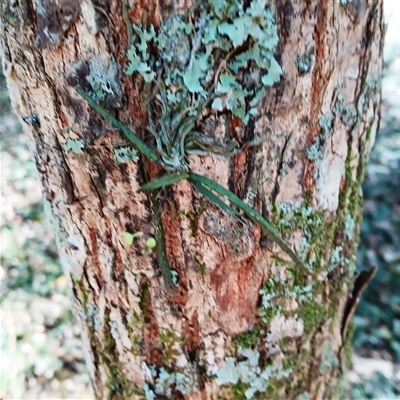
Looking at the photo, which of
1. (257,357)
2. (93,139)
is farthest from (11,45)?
(257,357)

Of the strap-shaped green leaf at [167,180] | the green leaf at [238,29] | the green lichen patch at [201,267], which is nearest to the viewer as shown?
the green leaf at [238,29]

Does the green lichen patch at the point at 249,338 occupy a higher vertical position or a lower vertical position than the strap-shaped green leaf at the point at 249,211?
lower

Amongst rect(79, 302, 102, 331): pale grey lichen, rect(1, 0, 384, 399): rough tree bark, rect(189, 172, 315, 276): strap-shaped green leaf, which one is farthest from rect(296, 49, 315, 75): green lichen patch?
rect(79, 302, 102, 331): pale grey lichen

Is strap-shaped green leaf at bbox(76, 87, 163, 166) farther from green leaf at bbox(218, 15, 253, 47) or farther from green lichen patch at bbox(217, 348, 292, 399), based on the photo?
green lichen patch at bbox(217, 348, 292, 399)

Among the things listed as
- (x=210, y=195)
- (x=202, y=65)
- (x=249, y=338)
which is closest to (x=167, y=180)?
(x=210, y=195)

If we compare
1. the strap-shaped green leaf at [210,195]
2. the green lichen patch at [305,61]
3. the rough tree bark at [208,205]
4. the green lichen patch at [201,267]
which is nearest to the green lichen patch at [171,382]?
the rough tree bark at [208,205]

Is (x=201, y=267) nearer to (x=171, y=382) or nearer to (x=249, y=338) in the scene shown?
(x=249, y=338)

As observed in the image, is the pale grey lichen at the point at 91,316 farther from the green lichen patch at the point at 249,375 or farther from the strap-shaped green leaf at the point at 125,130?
the strap-shaped green leaf at the point at 125,130

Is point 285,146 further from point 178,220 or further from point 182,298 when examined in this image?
point 182,298
